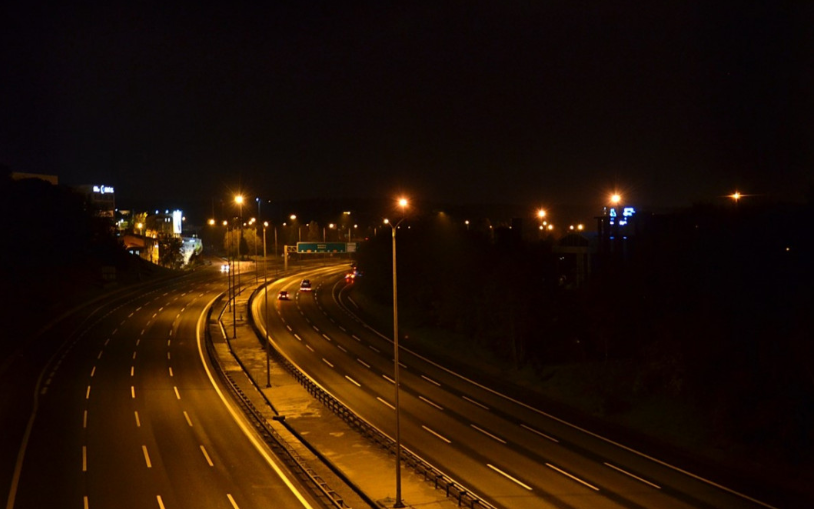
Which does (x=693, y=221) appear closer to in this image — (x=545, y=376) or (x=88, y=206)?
(x=545, y=376)

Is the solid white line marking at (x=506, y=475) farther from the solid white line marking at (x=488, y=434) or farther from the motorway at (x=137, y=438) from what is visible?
the motorway at (x=137, y=438)

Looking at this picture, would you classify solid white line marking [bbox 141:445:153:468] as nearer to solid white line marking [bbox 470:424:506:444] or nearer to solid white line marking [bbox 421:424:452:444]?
solid white line marking [bbox 421:424:452:444]

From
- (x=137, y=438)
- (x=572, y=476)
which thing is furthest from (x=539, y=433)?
(x=137, y=438)

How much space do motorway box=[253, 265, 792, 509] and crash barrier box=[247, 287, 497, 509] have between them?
1.15 metres

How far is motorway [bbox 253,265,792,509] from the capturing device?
2009 cm

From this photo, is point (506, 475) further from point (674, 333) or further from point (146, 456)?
point (674, 333)

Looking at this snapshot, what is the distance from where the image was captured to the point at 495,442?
85.3ft

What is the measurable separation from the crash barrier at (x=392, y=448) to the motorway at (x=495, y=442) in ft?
3.79

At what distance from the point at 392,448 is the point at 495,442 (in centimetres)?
404

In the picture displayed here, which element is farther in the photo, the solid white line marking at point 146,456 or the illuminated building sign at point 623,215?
the illuminated building sign at point 623,215

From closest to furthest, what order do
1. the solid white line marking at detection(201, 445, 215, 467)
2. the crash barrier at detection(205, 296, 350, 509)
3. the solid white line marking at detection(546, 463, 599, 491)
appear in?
the crash barrier at detection(205, 296, 350, 509)
the solid white line marking at detection(546, 463, 599, 491)
the solid white line marking at detection(201, 445, 215, 467)

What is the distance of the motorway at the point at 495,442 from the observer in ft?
65.9

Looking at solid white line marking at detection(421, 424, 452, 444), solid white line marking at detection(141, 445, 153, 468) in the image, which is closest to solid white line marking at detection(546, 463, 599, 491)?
solid white line marking at detection(421, 424, 452, 444)

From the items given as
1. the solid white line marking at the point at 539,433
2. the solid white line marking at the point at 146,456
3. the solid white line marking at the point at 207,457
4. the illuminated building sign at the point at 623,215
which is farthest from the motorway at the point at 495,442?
the illuminated building sign at the point at 623,215
